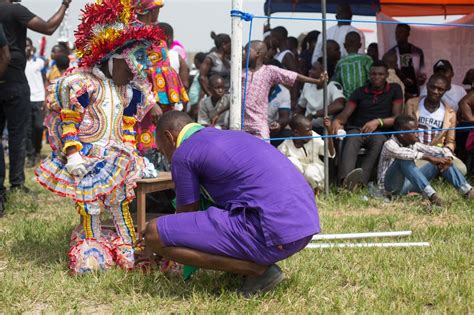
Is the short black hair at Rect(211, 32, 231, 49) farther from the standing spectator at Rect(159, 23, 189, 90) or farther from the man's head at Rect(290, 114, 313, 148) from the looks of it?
the man's head at Rect(290, 114, 313, 148)

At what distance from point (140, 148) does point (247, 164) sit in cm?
155

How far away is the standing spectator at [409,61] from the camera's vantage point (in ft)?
28.0

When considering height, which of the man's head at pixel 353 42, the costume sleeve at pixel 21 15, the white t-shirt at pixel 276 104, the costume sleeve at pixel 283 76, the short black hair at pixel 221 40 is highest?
the costume sleeve at pixel 21 15

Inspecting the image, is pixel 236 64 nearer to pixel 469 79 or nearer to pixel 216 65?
pixel 469 79

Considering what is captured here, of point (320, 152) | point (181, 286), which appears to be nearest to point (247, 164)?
point (181, 286)

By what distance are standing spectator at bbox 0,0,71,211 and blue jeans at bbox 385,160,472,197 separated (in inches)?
139

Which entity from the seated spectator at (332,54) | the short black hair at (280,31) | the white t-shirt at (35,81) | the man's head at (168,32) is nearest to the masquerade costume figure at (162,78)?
the man's head at (168,32)

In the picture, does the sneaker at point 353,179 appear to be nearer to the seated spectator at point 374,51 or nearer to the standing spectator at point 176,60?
the standing spectator at point 176,60

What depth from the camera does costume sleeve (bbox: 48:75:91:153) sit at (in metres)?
4.25

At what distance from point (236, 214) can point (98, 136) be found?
1.20m

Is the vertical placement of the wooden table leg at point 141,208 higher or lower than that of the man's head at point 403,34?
lower

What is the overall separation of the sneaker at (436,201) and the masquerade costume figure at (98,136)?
3.01 meters

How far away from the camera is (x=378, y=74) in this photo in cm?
747

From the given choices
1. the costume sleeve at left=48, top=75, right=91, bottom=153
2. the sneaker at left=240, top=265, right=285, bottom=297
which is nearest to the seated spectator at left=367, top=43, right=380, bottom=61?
the costume sleeve at left=48, top=75, right=91, bottom=153
